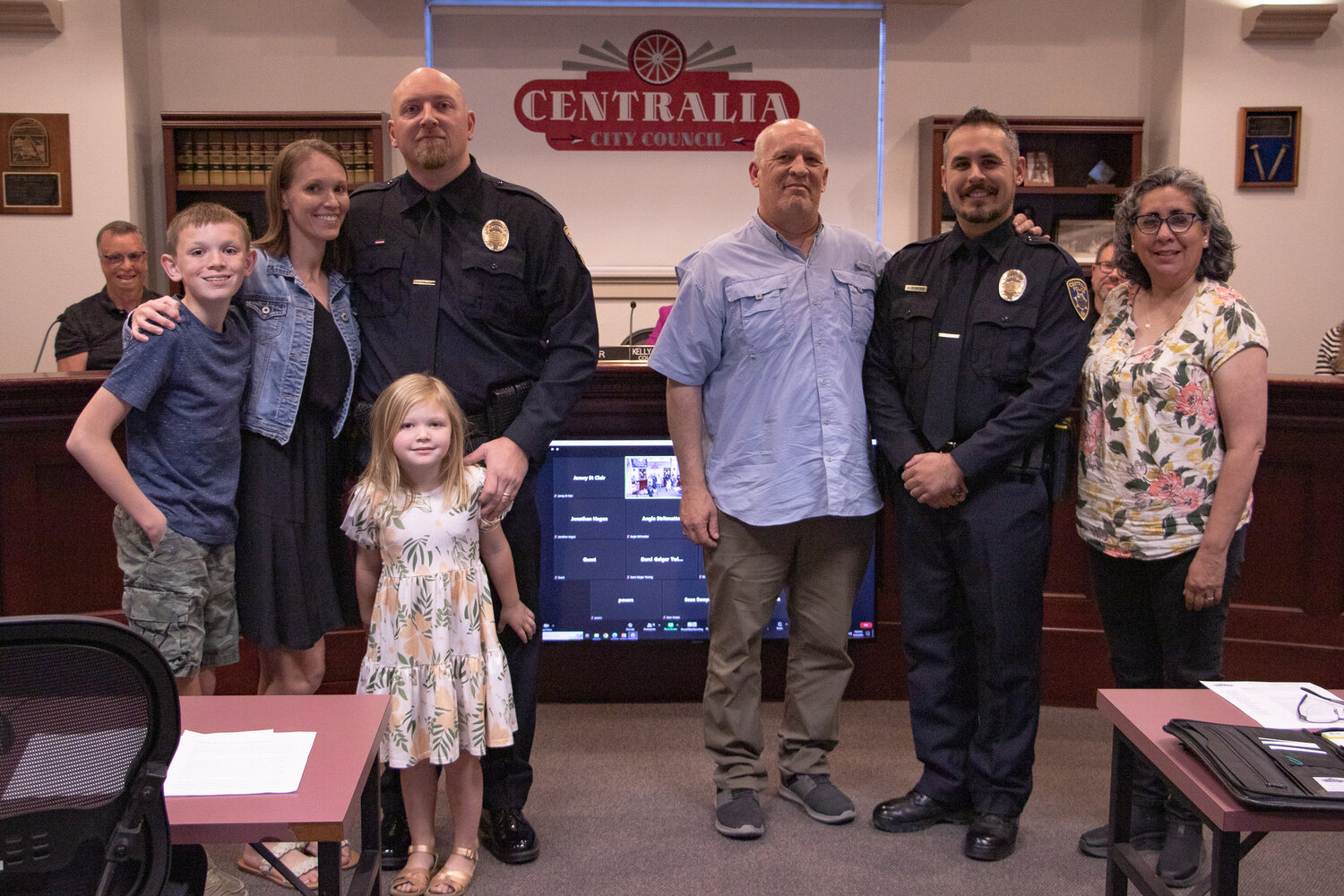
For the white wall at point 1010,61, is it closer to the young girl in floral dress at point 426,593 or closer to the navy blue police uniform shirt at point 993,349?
the navy blue police uniform shirt at point 993,349

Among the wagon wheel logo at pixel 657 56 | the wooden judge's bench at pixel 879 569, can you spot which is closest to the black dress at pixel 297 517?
the wooden judge's bench at pixel 879 569

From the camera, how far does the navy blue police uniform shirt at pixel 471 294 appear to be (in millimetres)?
2256

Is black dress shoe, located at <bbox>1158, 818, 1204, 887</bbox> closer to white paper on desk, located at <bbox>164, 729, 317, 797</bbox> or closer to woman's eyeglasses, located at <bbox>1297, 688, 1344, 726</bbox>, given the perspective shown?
woman's eyeglasses, located at <bbox>1297, 688, 1344, 726</bbox>

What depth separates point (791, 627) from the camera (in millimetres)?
2598

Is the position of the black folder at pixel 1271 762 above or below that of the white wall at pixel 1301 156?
below

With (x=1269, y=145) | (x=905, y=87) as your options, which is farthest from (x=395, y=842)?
(x=1269, y=145)

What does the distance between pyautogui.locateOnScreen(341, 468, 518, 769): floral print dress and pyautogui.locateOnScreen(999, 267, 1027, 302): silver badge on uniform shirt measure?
118 centimetres

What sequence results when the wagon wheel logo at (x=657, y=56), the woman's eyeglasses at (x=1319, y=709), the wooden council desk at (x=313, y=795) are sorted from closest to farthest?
the wooden council desk at (x=313, y=795) → the woman's eyeglasses at (x=1319, y=709) → the wagon wheel logo at (x=657, y=56)

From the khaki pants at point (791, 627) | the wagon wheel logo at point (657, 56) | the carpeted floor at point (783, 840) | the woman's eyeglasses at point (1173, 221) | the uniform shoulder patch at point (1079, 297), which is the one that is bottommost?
the carpeted floor at point (783, 840)

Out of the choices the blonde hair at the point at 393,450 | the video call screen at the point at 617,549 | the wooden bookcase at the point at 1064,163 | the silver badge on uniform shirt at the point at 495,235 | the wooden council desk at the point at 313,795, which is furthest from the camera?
the wooden bookcase at the point at 1064,163

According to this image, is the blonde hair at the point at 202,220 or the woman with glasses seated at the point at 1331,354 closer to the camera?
the blonde hair at the point at 202,220

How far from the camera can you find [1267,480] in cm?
306

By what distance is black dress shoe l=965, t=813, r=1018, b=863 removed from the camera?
7.63 feet

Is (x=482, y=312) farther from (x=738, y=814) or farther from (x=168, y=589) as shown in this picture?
(x=738, y=814)
